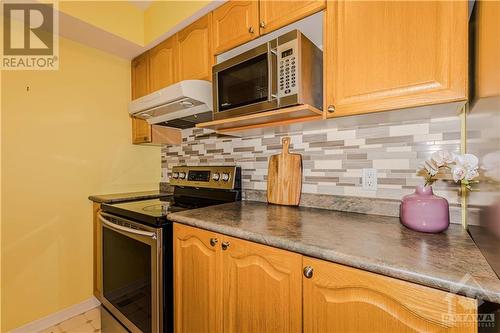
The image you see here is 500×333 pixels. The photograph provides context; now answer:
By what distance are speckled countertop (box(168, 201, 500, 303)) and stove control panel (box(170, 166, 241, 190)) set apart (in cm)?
45

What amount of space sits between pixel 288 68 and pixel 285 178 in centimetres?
66

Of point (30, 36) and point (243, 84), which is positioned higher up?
point (30, 36)

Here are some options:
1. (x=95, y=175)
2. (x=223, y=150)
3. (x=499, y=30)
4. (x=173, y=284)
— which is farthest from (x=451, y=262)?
(x=95, y=175)

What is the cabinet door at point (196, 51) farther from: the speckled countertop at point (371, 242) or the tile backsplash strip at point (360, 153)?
the speckled countertop at point (371, 242)

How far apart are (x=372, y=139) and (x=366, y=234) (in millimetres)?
561

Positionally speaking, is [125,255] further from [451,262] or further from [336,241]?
[451,262]

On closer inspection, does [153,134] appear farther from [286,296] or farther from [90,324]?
[286,296]

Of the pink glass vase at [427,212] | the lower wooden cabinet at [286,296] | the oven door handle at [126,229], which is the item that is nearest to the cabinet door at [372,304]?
the lower wooden cabinet at [286,296]

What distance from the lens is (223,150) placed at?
6.41 feet

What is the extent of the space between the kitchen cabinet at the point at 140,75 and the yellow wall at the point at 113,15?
0.18 m

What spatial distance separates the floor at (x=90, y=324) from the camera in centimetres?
164

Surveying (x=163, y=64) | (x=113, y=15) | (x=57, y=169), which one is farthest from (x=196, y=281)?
(x=113, y=15)

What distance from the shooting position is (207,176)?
75.8 inches

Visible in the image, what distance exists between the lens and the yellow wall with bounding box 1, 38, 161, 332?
1.67m
